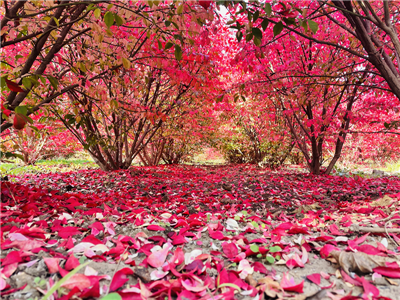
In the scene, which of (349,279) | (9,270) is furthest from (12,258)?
(349,279)

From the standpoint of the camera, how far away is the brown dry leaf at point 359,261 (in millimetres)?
1154

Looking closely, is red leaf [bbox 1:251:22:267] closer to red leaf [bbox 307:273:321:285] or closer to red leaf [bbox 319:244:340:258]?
red leaf [bbox 307:273:321:285]

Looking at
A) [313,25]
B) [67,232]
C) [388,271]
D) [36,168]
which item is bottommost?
[36,168]

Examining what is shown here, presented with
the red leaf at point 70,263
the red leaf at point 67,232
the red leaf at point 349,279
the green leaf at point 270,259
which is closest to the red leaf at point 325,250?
the red leaf at point 349,279

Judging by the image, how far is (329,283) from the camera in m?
1.10

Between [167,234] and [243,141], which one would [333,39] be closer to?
[167,234]

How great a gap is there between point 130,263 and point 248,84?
3.70m

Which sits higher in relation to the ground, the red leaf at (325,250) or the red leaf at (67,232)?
the red leaf at (325,250)

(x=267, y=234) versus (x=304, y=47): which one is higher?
(x=304, y=47)

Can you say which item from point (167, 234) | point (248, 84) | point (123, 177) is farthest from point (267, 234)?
point (123, 177)

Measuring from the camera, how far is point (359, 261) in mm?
1178

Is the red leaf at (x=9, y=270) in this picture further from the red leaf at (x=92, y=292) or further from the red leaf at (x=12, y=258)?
the red leaf at (x=92, y=292)

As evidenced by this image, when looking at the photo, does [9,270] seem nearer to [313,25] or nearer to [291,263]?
[291,263]

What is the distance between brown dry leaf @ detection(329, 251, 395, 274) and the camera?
3.79 ft
